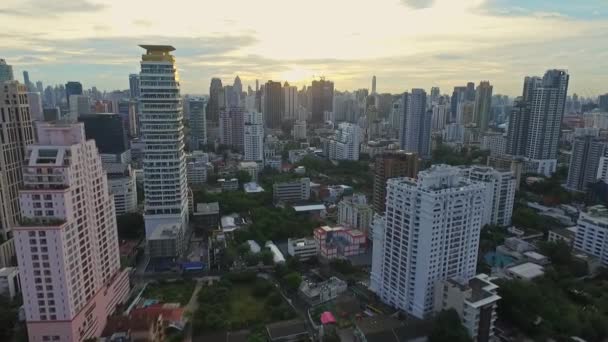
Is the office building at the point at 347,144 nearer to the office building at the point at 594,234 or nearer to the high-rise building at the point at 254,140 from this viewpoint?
the high-rise building at the point at 254,140

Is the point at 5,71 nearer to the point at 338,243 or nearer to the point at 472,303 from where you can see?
the point at 338,243

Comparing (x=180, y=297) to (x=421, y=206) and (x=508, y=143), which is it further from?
(x=508, y=143)

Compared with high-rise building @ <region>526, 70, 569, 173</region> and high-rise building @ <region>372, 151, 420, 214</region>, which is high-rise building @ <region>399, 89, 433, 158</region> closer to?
high-rise building @ <region>526, 70, 569, 173</region>

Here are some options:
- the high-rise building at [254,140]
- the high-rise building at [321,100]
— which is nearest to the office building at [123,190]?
the high-rise building at [254,140]

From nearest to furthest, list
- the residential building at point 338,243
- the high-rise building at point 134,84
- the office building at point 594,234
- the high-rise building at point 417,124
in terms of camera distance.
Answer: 1. the office building at point 594,234
2. the residential building at point 338,243
3. the high-rise building at point 417,124
4. the high-rise building at point 134,84

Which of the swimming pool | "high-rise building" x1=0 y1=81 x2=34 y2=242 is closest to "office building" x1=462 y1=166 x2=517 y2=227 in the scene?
the swimming pool

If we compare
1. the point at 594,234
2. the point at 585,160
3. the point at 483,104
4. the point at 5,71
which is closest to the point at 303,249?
the point at 594,234
